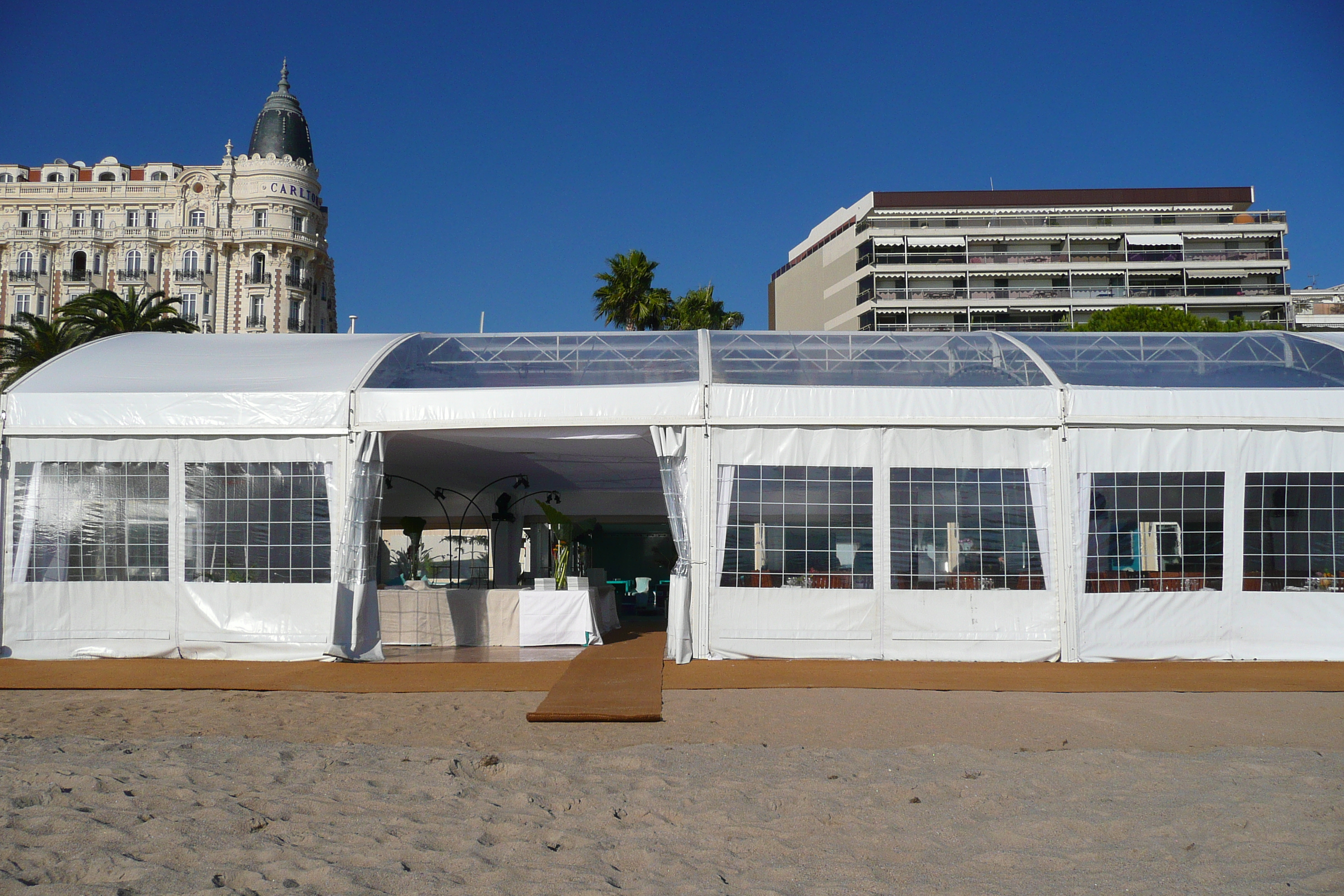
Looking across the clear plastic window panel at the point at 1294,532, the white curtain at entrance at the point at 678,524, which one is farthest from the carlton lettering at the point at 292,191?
the clear plastic window panel at the point at 1294,532

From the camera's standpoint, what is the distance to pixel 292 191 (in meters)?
52.6

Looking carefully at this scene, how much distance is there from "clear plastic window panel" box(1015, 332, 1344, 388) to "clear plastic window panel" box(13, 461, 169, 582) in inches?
352

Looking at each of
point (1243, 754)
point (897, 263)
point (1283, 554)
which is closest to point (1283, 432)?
point (1283, 554)

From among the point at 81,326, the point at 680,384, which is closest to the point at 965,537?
the point at 680,384

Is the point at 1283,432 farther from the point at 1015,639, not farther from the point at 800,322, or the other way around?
the point at 800,322

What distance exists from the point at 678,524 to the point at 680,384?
1.35 meters

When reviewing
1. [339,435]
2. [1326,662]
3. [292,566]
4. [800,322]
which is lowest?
[1326,662]

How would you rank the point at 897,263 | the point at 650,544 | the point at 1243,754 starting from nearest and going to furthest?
the point at 1243,754, the point at 650,544, the point at 897,263

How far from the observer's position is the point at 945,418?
31.3ft

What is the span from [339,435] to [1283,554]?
9.01 m

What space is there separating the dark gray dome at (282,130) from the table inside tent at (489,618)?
48.7 metres

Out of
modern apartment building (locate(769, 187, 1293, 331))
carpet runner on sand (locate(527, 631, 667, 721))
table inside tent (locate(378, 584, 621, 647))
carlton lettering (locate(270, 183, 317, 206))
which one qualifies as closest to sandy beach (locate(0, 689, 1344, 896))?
carpet runner on sand (locate(527, 631, 667, 721))

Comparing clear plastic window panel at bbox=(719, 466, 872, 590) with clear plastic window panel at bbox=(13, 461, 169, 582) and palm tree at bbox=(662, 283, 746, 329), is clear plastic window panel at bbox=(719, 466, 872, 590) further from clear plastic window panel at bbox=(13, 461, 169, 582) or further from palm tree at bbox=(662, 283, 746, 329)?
palm tree at bbox=(662, 283, 746, 329)

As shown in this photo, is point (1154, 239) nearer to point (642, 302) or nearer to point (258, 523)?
point (642, 302)
